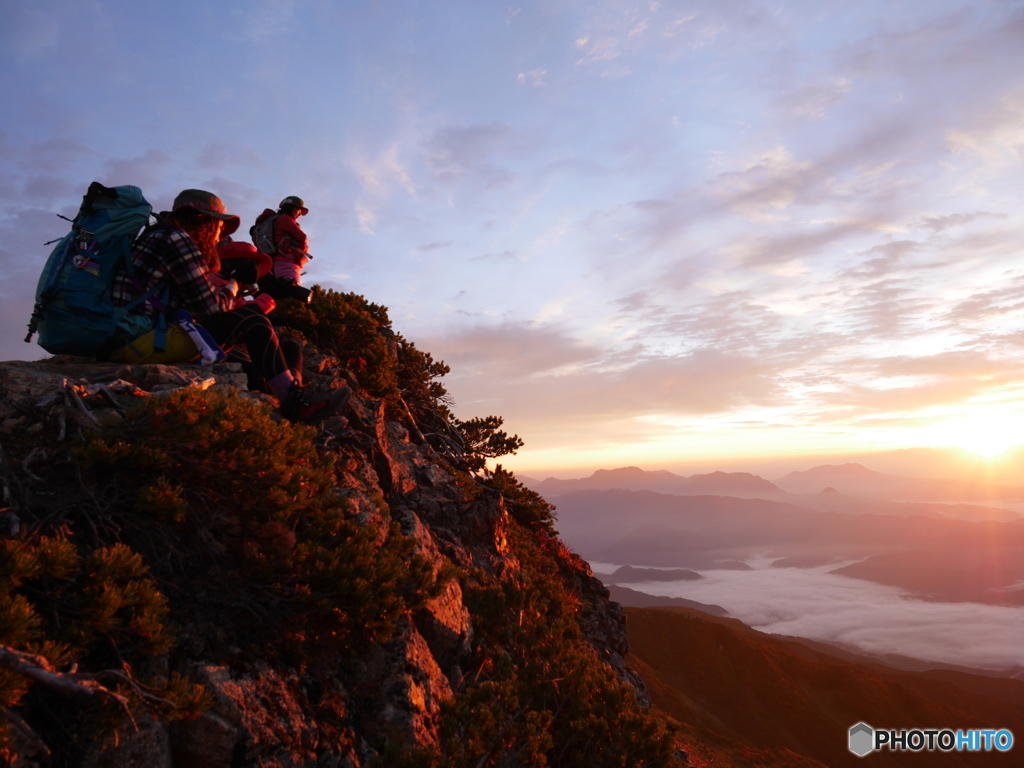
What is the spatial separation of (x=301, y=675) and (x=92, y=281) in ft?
13.9

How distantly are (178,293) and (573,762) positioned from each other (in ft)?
21.9

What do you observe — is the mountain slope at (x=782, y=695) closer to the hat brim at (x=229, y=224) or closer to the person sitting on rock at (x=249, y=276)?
the person sitting on rock at (x=249, y=276)

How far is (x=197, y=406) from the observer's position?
4.25 m

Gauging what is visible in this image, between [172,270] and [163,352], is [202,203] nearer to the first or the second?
[172,270]

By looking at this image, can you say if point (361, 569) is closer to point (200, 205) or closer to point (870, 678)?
point (200, 205)

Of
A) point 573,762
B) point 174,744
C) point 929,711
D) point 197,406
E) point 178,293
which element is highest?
point 178,293

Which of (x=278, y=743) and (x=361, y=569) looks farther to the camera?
(x=361, y=569)

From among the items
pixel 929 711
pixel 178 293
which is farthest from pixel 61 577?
pixel 929 711

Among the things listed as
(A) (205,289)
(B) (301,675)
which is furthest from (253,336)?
(B) (301,675)

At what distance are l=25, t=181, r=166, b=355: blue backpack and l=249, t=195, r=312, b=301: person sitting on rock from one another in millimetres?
2780

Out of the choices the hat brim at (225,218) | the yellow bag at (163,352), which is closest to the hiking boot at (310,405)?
the yellow bag at (163,352)

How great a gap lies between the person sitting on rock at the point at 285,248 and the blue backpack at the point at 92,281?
9.12 feet

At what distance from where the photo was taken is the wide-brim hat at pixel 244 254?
6531 mm

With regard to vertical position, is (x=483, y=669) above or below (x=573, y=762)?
above
